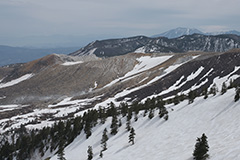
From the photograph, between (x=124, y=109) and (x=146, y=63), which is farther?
Result: (x=146, y=63)

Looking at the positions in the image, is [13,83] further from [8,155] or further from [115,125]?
[115,125]

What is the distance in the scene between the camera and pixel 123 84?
105750 mm

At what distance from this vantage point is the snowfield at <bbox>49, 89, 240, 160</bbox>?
14594 mm

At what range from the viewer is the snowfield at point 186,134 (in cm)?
1459

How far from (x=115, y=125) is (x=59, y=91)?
3937 inches

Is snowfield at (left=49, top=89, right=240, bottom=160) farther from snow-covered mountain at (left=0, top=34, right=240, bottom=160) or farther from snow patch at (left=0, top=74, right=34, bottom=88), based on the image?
snow patch at (left=0, top=74, right=34, bottom=88)

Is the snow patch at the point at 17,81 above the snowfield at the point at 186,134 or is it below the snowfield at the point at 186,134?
below

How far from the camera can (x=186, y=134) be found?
19984mm

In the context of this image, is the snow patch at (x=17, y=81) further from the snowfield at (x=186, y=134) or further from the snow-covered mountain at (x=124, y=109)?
the snowfield at (x=186, y=134)

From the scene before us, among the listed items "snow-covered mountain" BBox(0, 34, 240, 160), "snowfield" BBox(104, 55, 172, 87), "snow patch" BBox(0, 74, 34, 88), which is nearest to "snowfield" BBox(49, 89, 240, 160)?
"snow-covered mountain" BBox(0, 34, 240, 160)

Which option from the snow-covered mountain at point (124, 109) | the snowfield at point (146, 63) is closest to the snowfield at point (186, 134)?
the snow-covered mountain at point (124, 109)

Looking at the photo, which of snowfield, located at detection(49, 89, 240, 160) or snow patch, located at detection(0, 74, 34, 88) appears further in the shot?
snow patch, located at detection(0, 74, 34, 88)

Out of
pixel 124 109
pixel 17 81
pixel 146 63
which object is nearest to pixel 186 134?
pixel 124 109

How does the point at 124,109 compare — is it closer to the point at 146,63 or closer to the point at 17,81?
the point at 146,63
